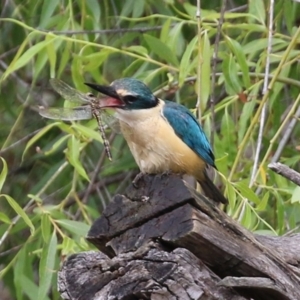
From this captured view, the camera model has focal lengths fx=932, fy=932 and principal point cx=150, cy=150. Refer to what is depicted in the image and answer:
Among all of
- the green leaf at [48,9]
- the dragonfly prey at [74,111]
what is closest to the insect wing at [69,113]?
the dragonfly prey at [74,111]

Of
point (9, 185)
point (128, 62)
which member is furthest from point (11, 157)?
point (128, 62)

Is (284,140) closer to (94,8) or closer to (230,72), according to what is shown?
(230,72)

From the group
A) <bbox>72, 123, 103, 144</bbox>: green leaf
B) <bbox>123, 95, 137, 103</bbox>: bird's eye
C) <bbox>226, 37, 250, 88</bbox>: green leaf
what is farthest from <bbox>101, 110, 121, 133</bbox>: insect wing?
<bbox>226, 37, 250, 88</bbox>: green leaf

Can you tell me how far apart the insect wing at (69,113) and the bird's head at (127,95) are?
303mm

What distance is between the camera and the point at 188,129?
300 centimetres

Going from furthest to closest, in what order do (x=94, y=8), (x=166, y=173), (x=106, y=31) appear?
1. (x=94, y=8)
2. (x=106, y=31)
3. (x=166, y=173)

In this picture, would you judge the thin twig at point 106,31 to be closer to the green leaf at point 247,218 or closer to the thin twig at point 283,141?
the thin twig at point 283,141

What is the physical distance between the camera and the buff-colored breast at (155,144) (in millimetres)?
2861

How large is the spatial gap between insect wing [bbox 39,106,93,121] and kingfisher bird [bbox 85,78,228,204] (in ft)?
0.72

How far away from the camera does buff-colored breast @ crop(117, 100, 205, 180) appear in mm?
2861

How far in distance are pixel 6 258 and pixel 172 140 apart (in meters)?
1.78

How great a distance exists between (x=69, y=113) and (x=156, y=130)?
0.51m

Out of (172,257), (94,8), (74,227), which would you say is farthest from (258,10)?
(172,257)

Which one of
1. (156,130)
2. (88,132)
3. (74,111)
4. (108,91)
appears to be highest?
(108,91)
